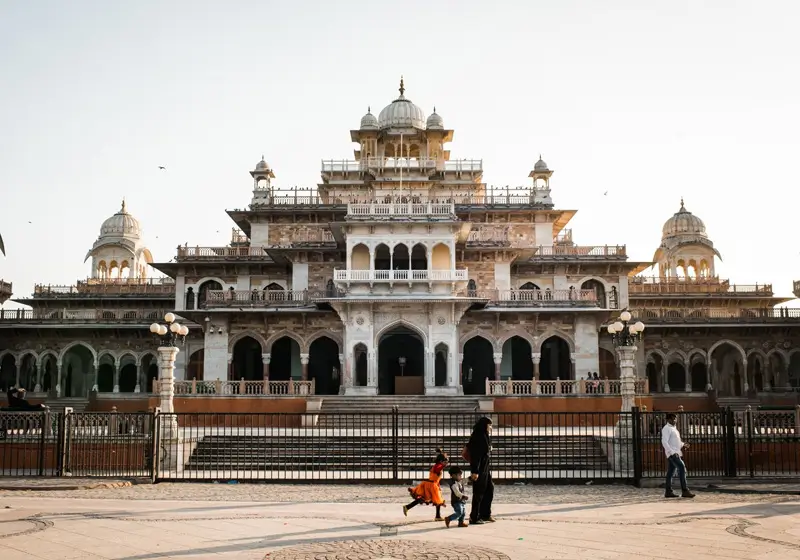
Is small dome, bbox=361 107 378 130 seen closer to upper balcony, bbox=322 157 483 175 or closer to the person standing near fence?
upper balcony, bbox=322 157 483 175

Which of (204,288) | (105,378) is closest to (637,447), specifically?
(204,288)

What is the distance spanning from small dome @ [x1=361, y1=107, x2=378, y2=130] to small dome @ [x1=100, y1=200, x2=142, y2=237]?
2609 centimetres

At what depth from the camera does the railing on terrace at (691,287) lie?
170 feet

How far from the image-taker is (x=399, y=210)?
38969 mm

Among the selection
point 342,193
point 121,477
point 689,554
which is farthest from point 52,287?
point 689,554

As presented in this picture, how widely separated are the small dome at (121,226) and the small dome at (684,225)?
1647 inches

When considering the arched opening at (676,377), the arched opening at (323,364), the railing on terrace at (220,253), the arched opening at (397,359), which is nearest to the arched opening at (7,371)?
the railing on terrace at (220,253)

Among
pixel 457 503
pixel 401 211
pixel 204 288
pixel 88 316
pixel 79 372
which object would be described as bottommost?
pixel 457 503

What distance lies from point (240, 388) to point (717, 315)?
96.0ft

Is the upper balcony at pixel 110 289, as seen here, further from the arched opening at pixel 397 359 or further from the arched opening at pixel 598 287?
the arched opening at pixel 598 287

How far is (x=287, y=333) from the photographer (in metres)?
40.5

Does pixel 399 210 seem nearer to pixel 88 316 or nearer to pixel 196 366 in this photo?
pixel 196 366

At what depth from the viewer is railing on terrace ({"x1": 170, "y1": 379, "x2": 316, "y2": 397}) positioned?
33.2 metres

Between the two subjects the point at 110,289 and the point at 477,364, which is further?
the point at 110,289
